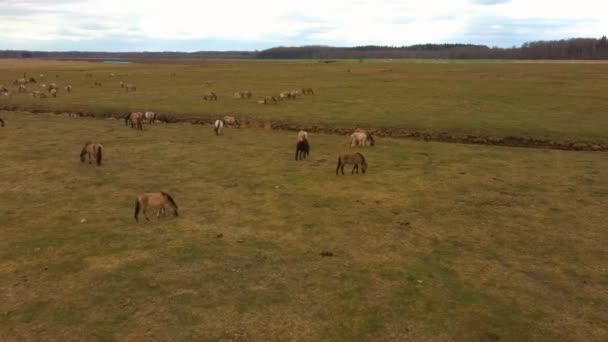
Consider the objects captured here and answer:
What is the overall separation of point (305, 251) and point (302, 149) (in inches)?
435

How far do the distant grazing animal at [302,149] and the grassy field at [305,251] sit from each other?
0.97m

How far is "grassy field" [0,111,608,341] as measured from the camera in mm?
9320

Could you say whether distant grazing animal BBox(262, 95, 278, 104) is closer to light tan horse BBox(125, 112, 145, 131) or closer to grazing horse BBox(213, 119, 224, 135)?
grazing horse BBox(213, 119, 224, 135)

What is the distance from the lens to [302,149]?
23141 mm

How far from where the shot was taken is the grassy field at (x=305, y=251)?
9320 millimetres

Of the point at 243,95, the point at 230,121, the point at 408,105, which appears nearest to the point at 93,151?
the point at 230,121

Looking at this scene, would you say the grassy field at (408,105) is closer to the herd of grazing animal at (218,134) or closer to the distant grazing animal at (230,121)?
the herd of grazing animal at (218,134)

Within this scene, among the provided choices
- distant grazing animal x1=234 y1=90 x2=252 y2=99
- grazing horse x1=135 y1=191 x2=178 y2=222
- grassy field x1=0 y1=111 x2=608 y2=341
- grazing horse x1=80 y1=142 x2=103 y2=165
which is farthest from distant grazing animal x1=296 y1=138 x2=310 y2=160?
distant grazing animal x1=234 y1=90 x2=252 y2=99

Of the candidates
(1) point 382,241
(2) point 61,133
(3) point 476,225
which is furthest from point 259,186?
(2) point 61,133

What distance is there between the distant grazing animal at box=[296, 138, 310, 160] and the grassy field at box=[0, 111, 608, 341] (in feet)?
3.17

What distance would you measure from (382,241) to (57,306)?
26.6 feet

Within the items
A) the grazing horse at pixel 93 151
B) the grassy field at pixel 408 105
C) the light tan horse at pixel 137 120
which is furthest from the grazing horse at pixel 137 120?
the grazing horse at pixel 93 151

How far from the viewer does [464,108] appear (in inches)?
1467

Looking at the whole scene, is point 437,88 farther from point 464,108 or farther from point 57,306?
point 57,306
